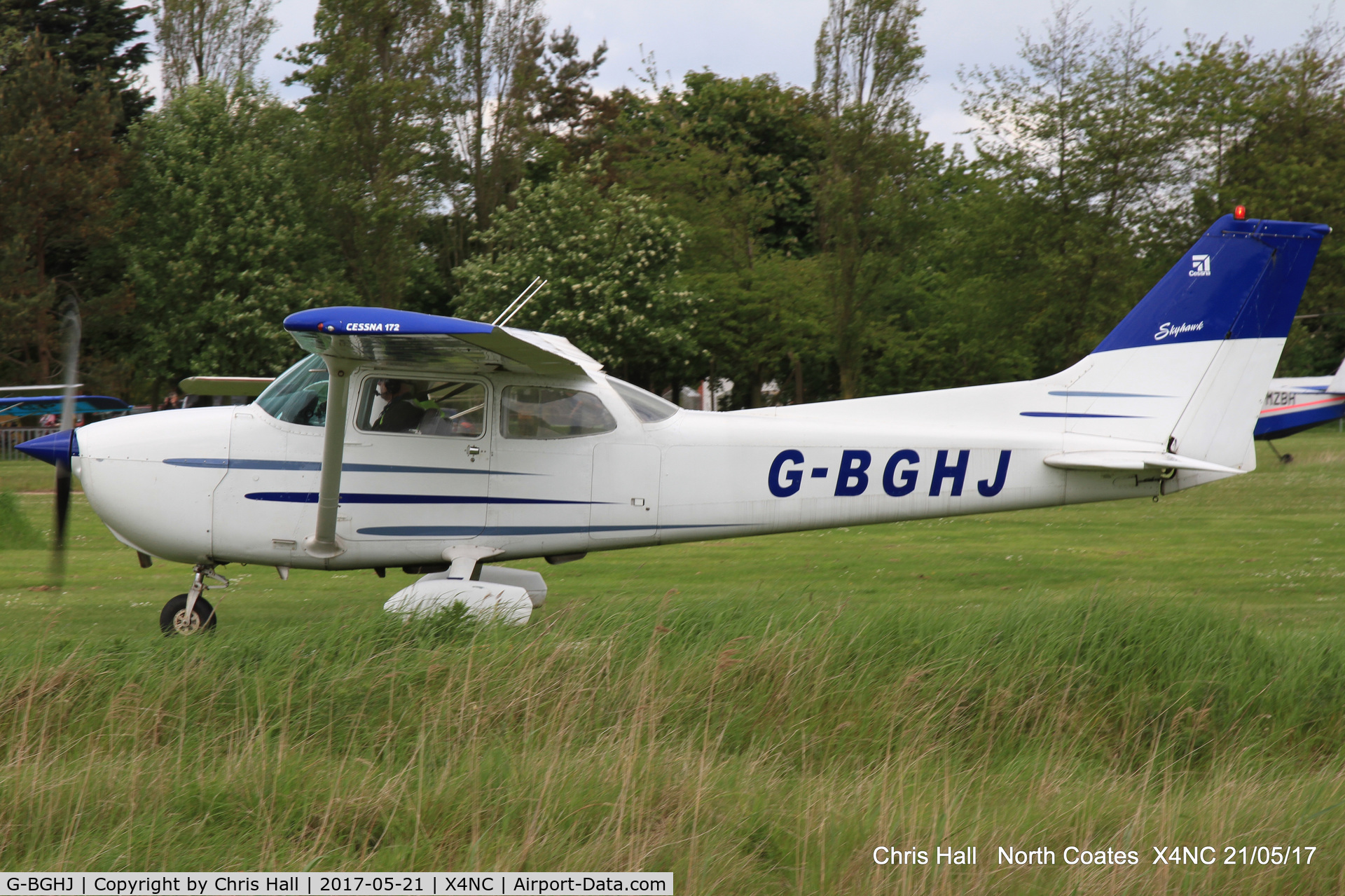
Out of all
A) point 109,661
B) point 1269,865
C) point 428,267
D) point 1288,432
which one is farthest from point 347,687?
point 428,267

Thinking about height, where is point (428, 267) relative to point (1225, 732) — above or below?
above

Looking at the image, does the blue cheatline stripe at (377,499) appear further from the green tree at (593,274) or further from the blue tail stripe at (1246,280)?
the green tree at (593,274)

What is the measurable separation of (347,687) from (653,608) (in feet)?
6.92

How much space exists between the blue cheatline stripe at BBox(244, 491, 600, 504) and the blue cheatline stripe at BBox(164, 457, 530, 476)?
0.57ft

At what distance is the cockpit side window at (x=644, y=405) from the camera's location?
314 inches

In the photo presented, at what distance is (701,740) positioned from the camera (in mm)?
5879

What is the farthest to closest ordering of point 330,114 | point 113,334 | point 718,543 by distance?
point 113,334 < point 330,114 < point 718,543

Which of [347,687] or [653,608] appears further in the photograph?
[653,608]

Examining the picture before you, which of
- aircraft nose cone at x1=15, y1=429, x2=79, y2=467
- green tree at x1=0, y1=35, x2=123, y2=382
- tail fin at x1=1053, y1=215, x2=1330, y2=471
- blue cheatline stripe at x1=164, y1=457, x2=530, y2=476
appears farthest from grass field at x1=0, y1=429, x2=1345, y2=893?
green tree at x1=0, y1=35, x2=123, y2=382

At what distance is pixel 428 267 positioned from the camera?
35.6 meters

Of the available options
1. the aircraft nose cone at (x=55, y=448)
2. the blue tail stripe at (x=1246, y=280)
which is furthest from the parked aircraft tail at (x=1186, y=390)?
the aircraft nose cone at (x=55, y=448)

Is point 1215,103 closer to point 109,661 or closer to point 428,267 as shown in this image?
point 428,267

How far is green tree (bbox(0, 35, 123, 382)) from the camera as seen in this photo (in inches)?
1174

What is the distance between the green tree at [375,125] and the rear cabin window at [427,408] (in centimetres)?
2468
